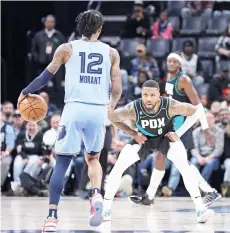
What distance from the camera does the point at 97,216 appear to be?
7.49 meters

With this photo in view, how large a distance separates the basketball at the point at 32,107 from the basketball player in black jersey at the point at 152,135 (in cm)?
103

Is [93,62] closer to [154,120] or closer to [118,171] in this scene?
[154,120]

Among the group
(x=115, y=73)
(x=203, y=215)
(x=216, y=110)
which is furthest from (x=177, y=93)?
(x=216, y=110)

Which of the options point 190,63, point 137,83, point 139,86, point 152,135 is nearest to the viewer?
point 152,135

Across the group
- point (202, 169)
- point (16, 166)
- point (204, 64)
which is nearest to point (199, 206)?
point (202, 169)

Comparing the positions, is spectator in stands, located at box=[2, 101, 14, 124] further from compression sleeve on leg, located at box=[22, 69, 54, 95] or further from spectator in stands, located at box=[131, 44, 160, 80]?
compression sleeve on leg, located at box=[22, 69, 54, 95]

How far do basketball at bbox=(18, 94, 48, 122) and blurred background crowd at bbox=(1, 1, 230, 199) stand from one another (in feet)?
14.9

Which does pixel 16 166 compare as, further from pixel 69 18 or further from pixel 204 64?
pixel 69 18

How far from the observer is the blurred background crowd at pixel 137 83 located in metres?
13.5

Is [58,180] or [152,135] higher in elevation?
[152,135]

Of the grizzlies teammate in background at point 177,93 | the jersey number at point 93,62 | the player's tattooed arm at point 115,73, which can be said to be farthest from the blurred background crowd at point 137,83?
the jersey number at point 93,62

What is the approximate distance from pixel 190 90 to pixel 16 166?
4573 mm

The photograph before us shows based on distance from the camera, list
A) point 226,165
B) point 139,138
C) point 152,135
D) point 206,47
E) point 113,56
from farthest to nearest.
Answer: point 206,47
point 226,165
point 152,135
point 139,138
point 113,56

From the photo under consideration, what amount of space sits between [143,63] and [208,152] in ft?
9.66
